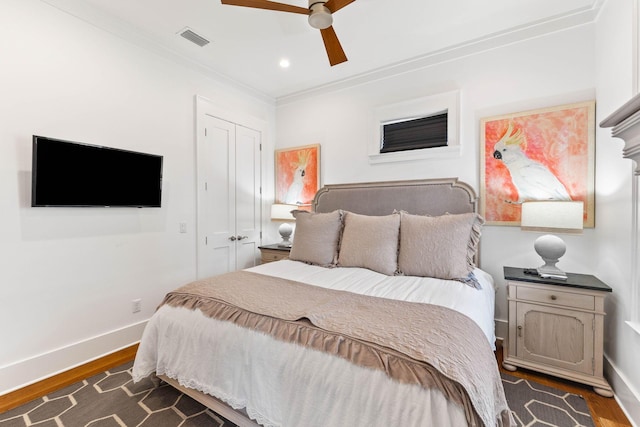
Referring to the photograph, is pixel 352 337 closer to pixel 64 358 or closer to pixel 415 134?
pixel 64 358

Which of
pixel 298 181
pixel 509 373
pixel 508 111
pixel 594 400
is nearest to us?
pixel 594 400

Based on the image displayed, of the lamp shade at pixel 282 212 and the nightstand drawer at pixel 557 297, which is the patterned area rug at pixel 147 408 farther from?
the lamp shade at pixel 282 212

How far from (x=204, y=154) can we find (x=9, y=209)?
1.72 meters

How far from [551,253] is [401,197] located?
139cm

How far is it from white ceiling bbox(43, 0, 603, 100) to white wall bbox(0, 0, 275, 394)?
0.22 metres

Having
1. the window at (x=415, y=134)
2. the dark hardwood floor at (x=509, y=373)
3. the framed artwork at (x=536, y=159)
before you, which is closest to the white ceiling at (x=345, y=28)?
the window at (x=415, y=134)

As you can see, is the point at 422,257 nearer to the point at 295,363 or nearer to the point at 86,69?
the point at 295,363

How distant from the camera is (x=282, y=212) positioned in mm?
3951

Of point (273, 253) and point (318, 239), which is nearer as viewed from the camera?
point (318, 239)

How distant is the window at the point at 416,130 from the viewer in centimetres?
300

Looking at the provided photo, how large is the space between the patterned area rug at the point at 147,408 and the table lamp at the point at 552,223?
88 centimetres

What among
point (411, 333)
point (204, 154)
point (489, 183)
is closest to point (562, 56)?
point (489, 183)

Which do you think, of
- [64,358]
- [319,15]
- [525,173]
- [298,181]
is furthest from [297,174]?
[64,358]

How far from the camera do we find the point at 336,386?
1.15 meters
